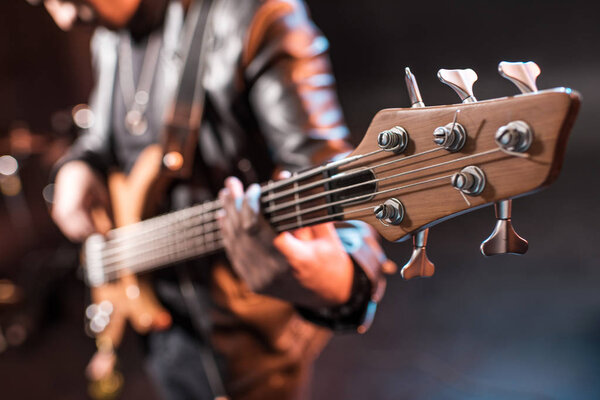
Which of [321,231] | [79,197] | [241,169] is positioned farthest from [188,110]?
[79,197]

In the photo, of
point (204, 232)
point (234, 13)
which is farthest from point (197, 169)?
point (234, 13)

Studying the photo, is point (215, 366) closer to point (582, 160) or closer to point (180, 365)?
point (180, 365)

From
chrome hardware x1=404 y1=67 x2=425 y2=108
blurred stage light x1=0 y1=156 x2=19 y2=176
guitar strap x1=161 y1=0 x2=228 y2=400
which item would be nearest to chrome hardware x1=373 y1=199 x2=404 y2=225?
chrome hardware x1=404 y1=67 x2=425 y2=108

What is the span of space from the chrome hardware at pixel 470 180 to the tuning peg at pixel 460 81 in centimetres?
6

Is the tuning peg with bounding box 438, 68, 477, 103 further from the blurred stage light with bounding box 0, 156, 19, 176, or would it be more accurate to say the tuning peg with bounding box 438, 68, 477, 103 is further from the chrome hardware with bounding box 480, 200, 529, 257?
the blurred stage light with bounding box 0, 156, 19, 176

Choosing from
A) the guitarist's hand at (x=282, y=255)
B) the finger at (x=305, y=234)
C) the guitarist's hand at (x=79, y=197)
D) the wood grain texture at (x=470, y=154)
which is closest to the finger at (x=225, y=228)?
the guitarist's hand at (x=282, y=255)

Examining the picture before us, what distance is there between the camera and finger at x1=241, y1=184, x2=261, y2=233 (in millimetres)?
634

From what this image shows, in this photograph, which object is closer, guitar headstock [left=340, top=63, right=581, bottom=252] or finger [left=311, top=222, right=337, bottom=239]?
guitar headstock [left=340, top=63, right=581, bottom=252]

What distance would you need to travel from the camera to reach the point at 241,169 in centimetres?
87

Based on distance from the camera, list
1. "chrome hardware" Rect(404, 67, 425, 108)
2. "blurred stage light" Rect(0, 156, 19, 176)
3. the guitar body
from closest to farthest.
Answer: "chrome hardware" Rect(404, 67, 425, 108) < the guitar body < "blurred stage light" Rect(0, 156, 19, 176)

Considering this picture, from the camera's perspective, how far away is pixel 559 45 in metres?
0.69

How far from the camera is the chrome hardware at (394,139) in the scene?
0.47 m

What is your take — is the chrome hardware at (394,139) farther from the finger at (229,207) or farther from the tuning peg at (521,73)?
the finger at (229,207)

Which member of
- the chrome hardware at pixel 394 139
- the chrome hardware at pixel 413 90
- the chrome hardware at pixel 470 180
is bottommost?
the chrome hardware at pixel 470 180
